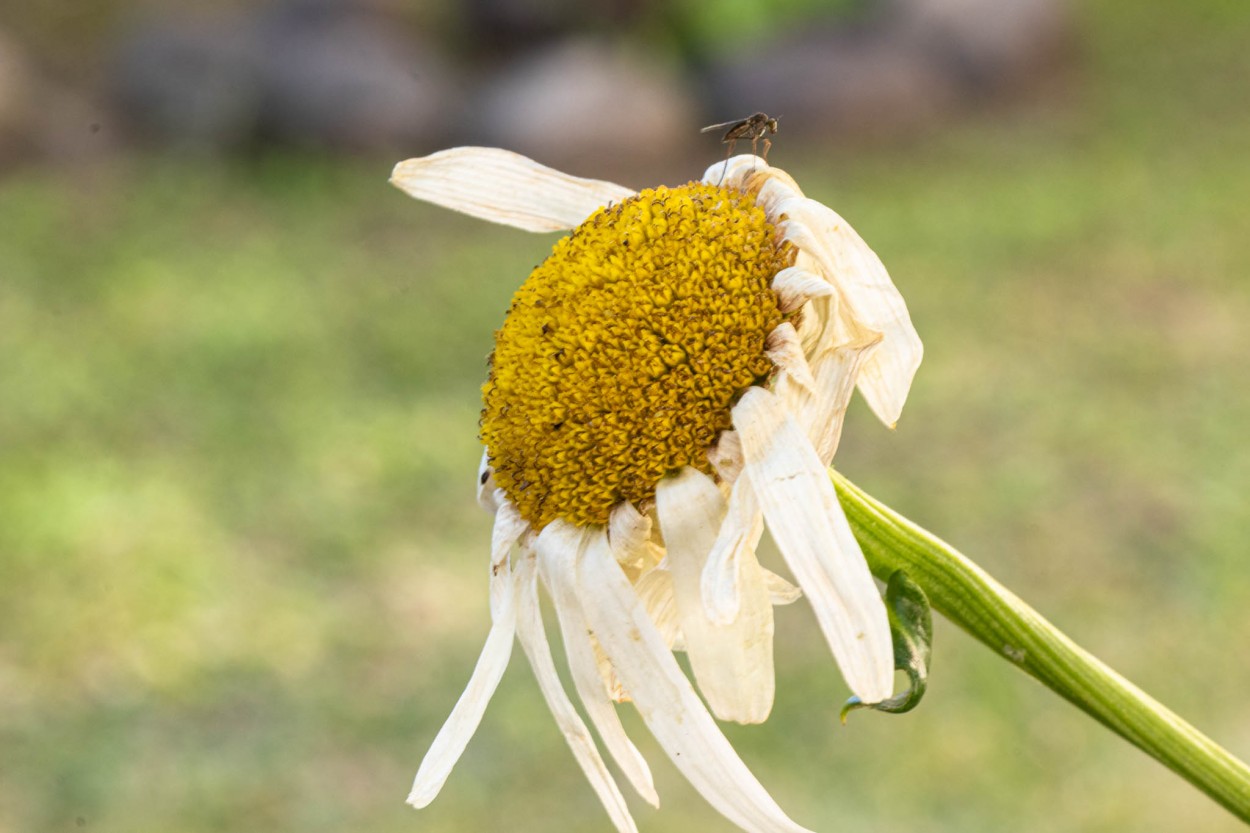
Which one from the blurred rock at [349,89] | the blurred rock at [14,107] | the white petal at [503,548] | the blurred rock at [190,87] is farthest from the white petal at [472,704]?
the blurred rock at [14,107]

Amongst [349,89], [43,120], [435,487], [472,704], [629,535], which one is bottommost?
[435,487]

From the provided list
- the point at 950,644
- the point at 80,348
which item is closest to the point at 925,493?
the point at 950,644

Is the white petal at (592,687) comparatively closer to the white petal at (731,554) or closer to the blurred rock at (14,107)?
the white petal at (731,554)

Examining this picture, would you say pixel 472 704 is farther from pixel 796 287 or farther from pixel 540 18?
pixel 540 18

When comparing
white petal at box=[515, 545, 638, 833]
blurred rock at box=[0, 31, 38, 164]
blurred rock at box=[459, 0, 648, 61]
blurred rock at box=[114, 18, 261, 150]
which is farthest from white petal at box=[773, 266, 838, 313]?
blurred rock at box=[459, 0, 648, 61]

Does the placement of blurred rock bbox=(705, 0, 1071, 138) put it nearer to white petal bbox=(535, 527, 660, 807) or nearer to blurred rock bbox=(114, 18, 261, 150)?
blurred rock bbox=(114, 18, 261, 150)

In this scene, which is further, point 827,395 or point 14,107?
point 14,107

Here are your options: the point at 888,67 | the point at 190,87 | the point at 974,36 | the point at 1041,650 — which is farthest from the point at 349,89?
the point at 1041,650
